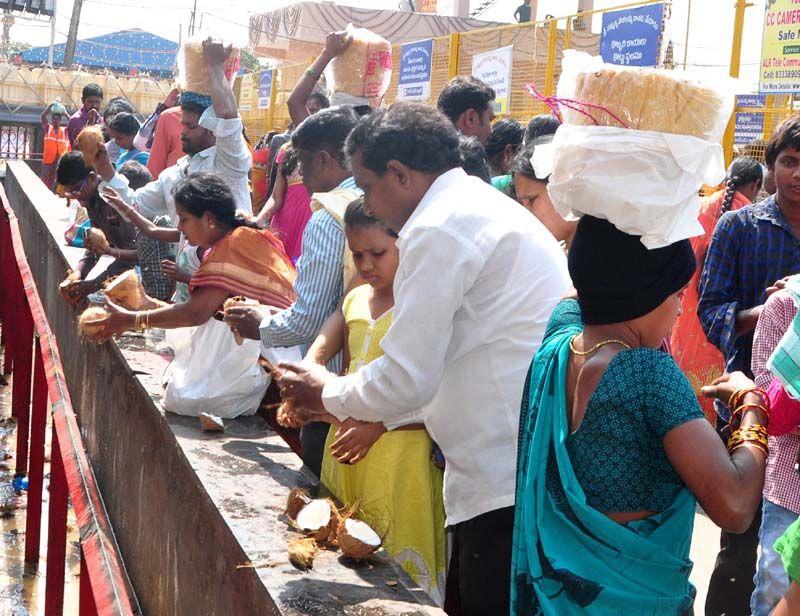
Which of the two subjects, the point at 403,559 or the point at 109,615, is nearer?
the point at 109,615

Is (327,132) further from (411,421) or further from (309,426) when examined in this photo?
(411,421)

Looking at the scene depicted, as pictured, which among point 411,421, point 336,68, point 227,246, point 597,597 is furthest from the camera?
point 336,68

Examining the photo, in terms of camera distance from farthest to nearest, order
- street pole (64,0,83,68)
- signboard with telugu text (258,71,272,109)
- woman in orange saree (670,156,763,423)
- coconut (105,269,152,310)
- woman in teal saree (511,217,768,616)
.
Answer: street pole (64,0,83,68), signboard with telugu text (258,71,272,109), woman in orange saree (670,156,763,423), coconut (105,269,152,310), woman in teal saree (511,217,768,616)

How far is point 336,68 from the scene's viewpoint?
520 cm

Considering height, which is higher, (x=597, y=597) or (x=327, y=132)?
(x=327, y=132)

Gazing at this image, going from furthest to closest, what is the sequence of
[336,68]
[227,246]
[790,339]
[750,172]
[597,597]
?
[750,172] < [336,68] < [227,246] < [790,339] < [597,597]

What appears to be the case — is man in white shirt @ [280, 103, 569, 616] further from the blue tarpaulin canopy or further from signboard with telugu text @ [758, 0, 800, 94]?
the blue tarpaulin canopy

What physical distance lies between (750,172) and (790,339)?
161 inches

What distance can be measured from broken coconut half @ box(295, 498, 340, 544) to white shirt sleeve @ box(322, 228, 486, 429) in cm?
37

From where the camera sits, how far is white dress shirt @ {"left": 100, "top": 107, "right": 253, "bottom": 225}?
17.2 feet

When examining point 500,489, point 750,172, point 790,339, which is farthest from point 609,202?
point 750,172

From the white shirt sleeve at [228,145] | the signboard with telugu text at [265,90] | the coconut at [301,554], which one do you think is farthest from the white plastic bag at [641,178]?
the signboard with telugu text at [265,90]

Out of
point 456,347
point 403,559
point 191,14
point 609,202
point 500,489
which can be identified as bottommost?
point 403,559

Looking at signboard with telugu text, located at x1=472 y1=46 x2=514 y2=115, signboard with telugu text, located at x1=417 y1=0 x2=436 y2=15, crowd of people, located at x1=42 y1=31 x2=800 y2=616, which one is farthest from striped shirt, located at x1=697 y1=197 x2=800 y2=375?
signboard with telugu text, located at x1=417 y1=0 x2=436 y2=15
